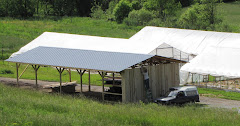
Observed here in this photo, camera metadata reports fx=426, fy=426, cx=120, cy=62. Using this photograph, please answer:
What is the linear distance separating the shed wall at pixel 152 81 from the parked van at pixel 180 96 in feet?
5.58

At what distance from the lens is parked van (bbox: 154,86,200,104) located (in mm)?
32406

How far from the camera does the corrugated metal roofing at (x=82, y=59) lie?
1294 inches

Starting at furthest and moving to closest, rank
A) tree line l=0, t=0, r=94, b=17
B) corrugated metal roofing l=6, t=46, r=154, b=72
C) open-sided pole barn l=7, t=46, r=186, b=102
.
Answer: tree line l=0, t=0, r=94, b=17, corrugated metal roofing l=6, t=46, r=154, b=72, open-sided pole barn l=7, t=46, r=186, b=102

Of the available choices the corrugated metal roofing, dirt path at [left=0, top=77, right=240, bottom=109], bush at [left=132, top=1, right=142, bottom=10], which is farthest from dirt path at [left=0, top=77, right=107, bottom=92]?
bush at [left=132, top=1, right=142, bottom=10]

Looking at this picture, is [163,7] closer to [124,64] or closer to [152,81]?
[152,81]

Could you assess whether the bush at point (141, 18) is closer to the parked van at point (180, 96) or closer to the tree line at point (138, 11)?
the tree line at point (138, 11)

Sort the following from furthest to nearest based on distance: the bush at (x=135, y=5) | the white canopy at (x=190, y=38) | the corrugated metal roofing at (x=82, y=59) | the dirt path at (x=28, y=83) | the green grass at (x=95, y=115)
A: the bush at (x=135, y=5) < the white canopy at (x=190, y=38) < the dirt path at (x=28, y=83) < the corrugated metal roofing at (x=82, y=59) < the green grass at (x=95, y=115)

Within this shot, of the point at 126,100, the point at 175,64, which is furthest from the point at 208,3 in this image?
the point at 126,100

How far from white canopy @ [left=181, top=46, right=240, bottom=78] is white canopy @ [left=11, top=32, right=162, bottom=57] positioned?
5367 millimetres

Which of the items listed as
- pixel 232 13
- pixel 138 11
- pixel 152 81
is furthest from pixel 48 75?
pixel 232 13

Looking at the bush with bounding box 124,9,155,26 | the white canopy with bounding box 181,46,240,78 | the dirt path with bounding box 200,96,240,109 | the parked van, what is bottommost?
the dirt path with bounding box 200,96,240,109

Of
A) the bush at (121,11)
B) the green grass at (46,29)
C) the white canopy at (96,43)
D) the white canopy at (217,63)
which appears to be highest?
the bush at (121,11)

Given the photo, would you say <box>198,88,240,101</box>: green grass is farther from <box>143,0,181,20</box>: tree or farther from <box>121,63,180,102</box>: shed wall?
<box>143,0,181,20</box>: tree

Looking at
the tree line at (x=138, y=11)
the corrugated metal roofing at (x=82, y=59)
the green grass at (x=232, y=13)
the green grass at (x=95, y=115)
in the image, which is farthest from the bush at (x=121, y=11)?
the green grass at (x=95, y=115)
